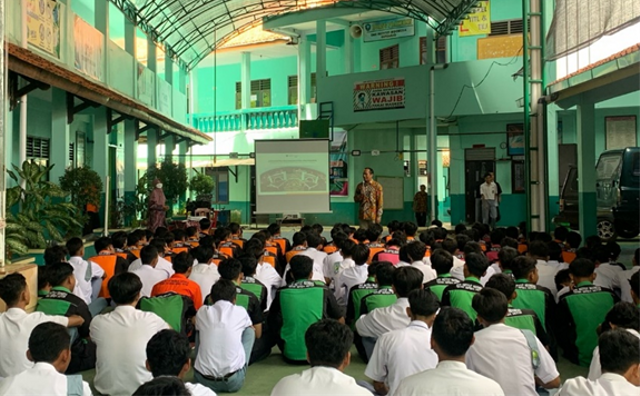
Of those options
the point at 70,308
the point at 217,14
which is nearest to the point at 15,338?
the point at 70,308

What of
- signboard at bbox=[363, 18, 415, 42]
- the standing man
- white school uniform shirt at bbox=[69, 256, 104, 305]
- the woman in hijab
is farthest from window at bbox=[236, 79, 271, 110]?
white school uniform shirt at bbox=[69, 256, 104, 305]

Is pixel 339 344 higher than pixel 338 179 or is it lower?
lower

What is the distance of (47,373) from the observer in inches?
113

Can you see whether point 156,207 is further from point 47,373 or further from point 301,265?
point 47,373

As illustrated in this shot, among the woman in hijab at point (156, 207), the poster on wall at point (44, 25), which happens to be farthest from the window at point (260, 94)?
the poster on wall at point (44, 25)

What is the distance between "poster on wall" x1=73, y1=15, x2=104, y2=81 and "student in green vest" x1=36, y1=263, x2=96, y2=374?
26.0ft

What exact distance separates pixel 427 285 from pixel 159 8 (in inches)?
576

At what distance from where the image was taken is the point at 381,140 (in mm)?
20266

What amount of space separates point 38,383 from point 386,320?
2.40 metres

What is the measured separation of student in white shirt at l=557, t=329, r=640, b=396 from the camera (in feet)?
8.38

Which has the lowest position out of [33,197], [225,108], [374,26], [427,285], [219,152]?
[427,285]

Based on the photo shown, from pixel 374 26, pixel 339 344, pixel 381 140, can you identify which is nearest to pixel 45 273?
pixel 339 344

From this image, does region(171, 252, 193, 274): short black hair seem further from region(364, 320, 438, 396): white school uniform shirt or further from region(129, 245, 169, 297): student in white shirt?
region(364, 320, 438, 396): white school uniform shirt

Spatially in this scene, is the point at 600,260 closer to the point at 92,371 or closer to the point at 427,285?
the point at 427,285
